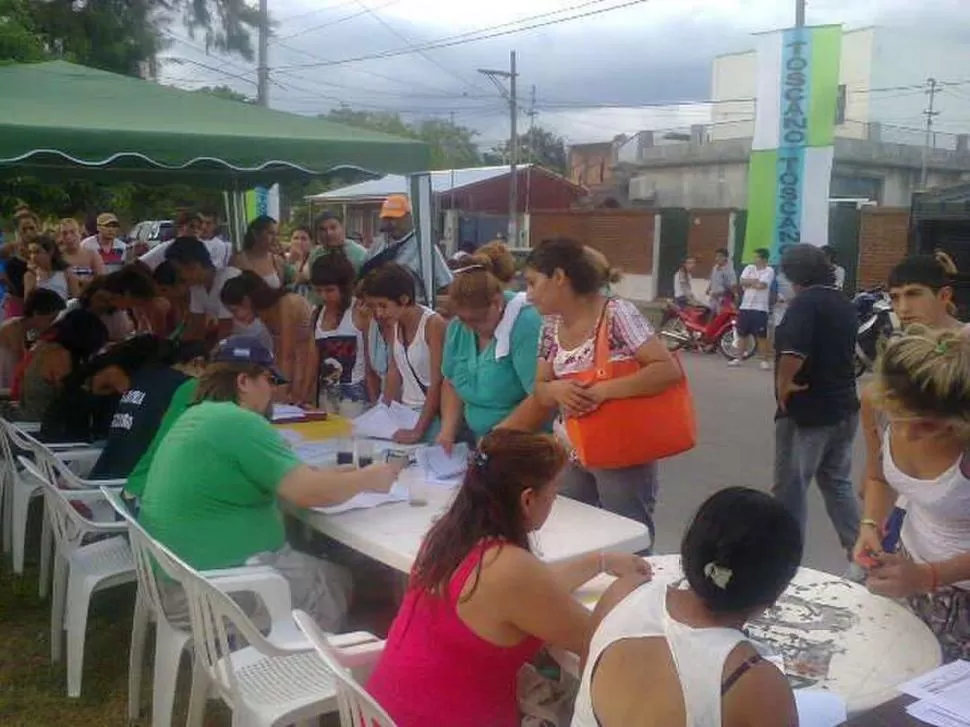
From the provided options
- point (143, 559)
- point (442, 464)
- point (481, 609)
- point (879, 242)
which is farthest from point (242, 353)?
point (879, 242)

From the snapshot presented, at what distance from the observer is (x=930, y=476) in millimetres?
2443

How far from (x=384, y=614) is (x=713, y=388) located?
278 inches

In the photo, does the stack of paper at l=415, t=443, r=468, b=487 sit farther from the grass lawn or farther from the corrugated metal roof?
the corrugated metal roof

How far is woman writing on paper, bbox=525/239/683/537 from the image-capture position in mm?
3322

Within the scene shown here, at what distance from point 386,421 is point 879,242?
49.7ft

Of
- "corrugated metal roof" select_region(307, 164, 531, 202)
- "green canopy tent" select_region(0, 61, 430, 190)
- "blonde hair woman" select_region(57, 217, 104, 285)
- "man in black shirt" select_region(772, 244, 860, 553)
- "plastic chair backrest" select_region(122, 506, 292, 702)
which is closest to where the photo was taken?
"plastic chair backrest" select_region(122, 506, 292, 702)

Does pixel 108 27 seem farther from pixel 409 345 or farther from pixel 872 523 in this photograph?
pixel 872 523

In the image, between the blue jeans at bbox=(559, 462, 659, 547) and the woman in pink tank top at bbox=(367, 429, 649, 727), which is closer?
the woman in pink tank top at bbox=(367, 429, 649, 727)

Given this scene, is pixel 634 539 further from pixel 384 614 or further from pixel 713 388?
pixel 713 388

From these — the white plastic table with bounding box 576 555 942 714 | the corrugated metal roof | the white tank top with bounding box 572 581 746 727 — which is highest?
the corrugated metal roof

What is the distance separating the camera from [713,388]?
10477 mm

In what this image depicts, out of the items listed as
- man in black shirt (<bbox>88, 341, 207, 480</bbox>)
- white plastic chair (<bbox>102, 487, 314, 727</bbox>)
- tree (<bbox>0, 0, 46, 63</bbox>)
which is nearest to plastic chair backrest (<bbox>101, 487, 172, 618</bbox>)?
white plastic chair (<bbox>102, 487, 314, 727</bbox>)

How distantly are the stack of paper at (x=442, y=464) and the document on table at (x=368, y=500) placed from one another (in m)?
0.20

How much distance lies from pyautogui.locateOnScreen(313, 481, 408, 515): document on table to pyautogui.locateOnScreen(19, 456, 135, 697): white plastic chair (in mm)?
800
